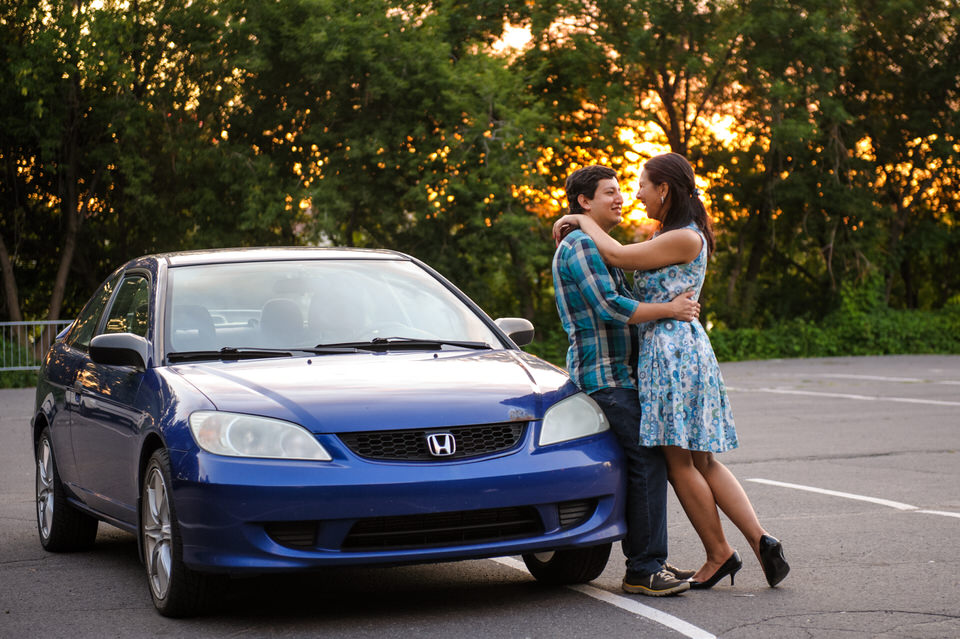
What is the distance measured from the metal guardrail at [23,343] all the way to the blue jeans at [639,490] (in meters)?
18.7

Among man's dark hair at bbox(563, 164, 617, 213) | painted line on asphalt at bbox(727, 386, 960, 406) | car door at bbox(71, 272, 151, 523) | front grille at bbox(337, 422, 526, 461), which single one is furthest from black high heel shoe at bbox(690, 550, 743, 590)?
painted line on asphalt at bbox(727, 386, 960, 406)

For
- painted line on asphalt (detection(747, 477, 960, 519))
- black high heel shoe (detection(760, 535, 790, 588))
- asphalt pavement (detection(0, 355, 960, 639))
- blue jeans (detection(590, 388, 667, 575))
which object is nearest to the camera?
asphalt pavement (detection(0, 355, 960, 639))

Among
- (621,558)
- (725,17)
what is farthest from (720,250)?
(621,558)

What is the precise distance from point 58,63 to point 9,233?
485 centimetres

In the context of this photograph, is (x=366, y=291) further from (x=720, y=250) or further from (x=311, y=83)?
(x=720, y=250)

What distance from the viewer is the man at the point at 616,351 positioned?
18.3ft

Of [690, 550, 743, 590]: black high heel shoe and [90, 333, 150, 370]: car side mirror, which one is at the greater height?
[90, 333, 150, 370]: car side mirror

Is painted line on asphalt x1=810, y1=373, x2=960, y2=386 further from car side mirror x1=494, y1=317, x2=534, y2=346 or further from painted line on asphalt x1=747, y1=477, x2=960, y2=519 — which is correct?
car side mirror x1=494, y1=317, x2=534, y2=346

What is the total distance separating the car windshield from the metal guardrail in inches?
679

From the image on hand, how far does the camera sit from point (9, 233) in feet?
94.5

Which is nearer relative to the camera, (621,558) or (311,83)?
(621,558)

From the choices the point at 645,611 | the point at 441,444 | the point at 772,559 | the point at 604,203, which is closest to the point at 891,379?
the point at 772,559

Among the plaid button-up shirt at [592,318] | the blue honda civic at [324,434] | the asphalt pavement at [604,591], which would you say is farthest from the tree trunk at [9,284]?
the plaid button-up shirt at [592,318]

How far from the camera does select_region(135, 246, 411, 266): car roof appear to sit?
648cm
